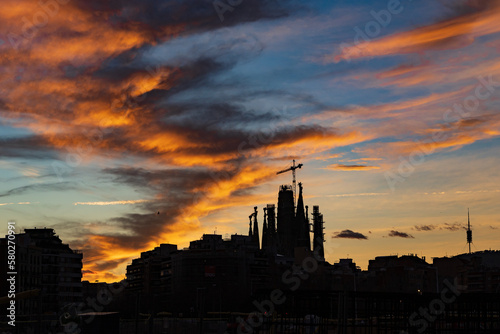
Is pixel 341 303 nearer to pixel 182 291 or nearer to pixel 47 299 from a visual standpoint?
pixel 47 299

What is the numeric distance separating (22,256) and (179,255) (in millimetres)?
85268

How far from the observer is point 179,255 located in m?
197

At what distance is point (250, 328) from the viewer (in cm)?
4088

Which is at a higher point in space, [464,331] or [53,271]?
[53,271]

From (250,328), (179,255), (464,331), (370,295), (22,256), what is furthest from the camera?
(179,255)

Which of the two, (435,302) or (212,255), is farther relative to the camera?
(212,255)

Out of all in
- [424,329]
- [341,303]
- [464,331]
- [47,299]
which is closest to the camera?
[341,303]

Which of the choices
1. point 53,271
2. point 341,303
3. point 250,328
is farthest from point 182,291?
point 341,303

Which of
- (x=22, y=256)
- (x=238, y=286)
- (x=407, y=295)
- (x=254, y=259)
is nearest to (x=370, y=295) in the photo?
(x=407, y=295)

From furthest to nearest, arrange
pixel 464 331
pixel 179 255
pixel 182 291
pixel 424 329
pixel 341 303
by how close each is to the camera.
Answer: pixel 179 255 < pixel 182 291 < pixel 464 331 < pixel 424 329 < pixel 341 303

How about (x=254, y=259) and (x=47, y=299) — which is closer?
(x=47, y=299)

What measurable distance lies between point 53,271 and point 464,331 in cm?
10239

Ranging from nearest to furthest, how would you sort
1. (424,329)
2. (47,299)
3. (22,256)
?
1. (424,329)
2. (22,256)
3. (47,299)

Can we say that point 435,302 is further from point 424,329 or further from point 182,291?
point 182,291
